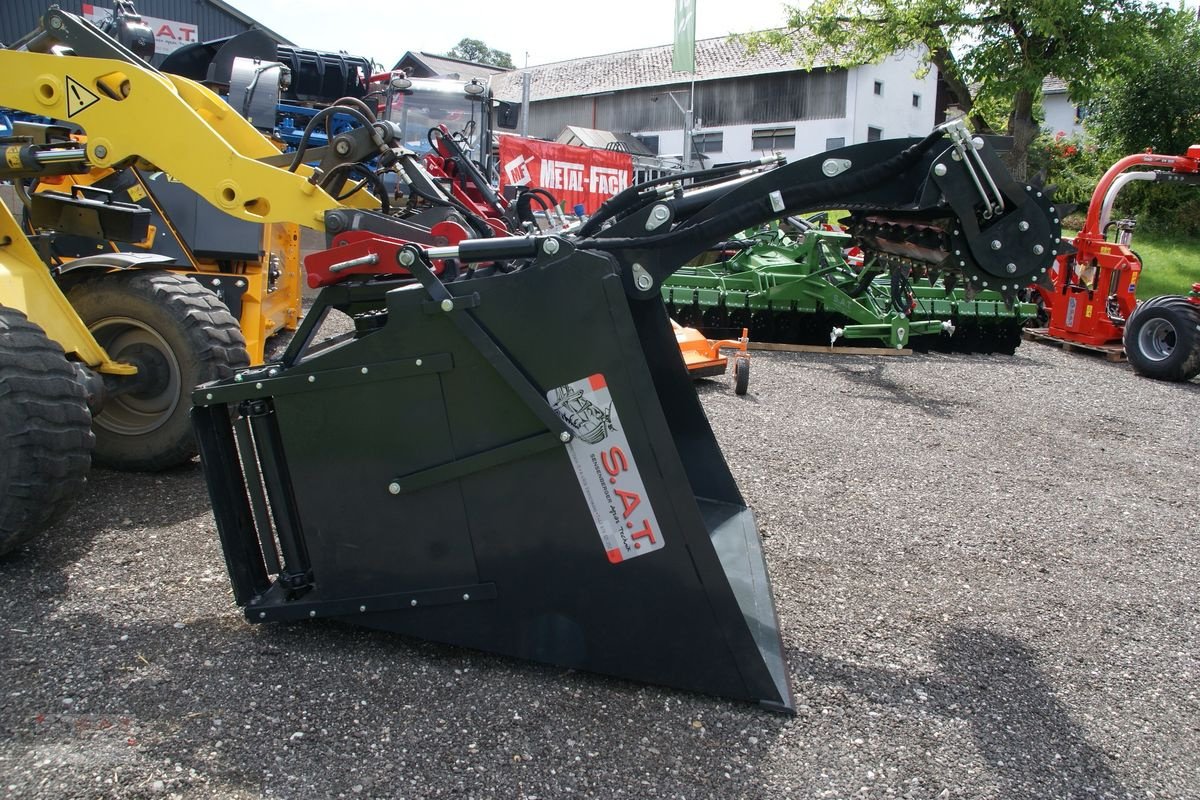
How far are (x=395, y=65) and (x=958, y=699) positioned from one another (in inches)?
1703

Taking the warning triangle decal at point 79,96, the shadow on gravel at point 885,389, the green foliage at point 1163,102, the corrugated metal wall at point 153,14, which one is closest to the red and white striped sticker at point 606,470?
the warning triangle decal at point 79,96

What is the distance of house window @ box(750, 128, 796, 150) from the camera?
122 feet

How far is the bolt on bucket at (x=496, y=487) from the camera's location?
2.66m

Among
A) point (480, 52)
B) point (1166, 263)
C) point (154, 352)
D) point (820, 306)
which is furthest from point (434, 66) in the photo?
point (480, 52)

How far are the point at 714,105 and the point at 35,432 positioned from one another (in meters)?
39.3

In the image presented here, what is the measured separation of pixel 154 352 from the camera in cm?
463

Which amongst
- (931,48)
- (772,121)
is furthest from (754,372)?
(772,121)

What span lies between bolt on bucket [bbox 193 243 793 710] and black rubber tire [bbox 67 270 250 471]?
177cm

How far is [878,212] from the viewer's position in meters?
3.04

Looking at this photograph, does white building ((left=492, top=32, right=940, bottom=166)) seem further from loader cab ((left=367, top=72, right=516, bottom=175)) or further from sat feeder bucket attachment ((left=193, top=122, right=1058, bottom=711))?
sat feeder bucket attachment ((left=193, top=122, right=1058, bottom=711))

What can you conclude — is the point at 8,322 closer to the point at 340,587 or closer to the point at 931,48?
the point at 340,587

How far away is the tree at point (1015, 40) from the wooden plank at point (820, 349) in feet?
25.0

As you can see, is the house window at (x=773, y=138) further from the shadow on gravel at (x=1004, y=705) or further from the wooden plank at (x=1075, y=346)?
the shadow on gravel at (x=1004, y=705)

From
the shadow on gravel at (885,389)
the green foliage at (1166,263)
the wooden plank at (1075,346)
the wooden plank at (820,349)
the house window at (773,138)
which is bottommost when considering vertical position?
the green foliage at (1166,263)
